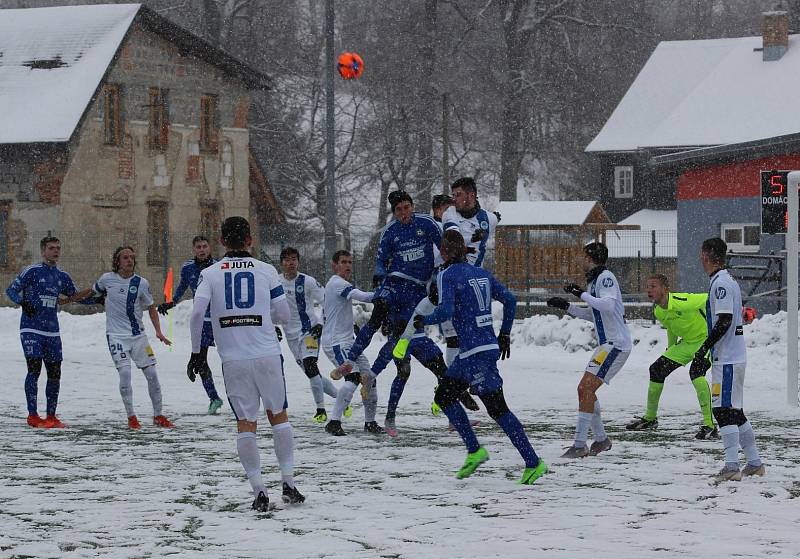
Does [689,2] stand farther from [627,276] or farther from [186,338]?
[186,338]

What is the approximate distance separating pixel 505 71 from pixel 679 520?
52.7m

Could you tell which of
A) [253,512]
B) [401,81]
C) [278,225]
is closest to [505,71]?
[401,81]

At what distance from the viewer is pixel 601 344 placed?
12.0 metres

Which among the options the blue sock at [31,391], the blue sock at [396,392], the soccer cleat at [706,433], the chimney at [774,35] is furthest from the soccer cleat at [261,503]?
the chimney at [774,35]

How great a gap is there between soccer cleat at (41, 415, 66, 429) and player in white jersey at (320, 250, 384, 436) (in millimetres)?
2854

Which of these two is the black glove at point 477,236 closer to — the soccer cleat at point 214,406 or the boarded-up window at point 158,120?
the soccer cleat at point 214,406

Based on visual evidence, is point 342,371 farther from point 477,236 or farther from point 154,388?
point 154,388

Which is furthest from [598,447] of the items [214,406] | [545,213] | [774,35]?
[774,35]

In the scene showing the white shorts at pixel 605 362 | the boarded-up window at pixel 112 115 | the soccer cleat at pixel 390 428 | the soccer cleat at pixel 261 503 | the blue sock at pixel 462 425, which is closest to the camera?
the soccer cleat at pixel 261 503

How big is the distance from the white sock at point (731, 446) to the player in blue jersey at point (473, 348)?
135 centimetres

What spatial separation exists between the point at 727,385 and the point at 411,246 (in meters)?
3.50

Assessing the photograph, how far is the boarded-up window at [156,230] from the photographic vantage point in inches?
1650

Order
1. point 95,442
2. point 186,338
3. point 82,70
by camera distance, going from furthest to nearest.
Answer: point 82,70 < point 186,338 < point 95,442

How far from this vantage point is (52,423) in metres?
14.7
